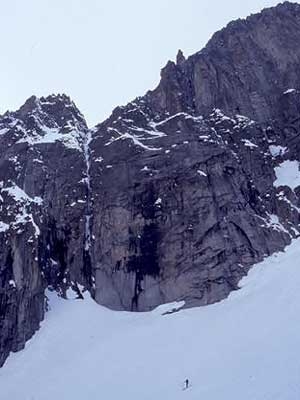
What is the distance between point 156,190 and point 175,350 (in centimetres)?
2103

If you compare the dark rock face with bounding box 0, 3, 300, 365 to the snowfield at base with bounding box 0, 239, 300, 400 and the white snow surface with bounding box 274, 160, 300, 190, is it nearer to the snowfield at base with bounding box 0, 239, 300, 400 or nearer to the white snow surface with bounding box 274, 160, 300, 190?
the white snow surface with bounding box 274, 160, 300, 190

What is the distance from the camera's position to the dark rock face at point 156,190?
164 ft

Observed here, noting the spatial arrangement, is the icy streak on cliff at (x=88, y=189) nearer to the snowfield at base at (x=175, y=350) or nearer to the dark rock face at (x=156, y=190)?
the dark rock face at (x=156, y=190)

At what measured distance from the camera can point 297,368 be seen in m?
26.4

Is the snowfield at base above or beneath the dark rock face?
beneath

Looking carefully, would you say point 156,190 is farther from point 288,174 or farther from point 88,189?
point 288,174

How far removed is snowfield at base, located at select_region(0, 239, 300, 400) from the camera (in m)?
29.6

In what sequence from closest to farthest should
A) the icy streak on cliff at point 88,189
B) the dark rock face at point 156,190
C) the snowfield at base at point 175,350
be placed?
the snowfield at base at point 175,350
the dark rock face at point 156,190
the icy streak on cliff at point 88,189

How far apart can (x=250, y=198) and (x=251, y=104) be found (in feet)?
48.3

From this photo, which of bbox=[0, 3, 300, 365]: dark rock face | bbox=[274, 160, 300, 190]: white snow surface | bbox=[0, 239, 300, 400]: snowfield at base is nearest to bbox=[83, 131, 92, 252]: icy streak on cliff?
bbox=[0, 3, 300, 365]: dark rock face

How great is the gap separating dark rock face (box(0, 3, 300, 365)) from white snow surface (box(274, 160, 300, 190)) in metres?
0.36

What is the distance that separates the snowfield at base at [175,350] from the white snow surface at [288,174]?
9.09m

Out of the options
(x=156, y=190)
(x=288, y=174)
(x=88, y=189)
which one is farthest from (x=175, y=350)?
(x=288, y=174)

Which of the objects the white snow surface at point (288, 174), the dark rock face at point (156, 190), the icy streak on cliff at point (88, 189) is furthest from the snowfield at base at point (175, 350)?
the white snow surface at point (288, 174)
